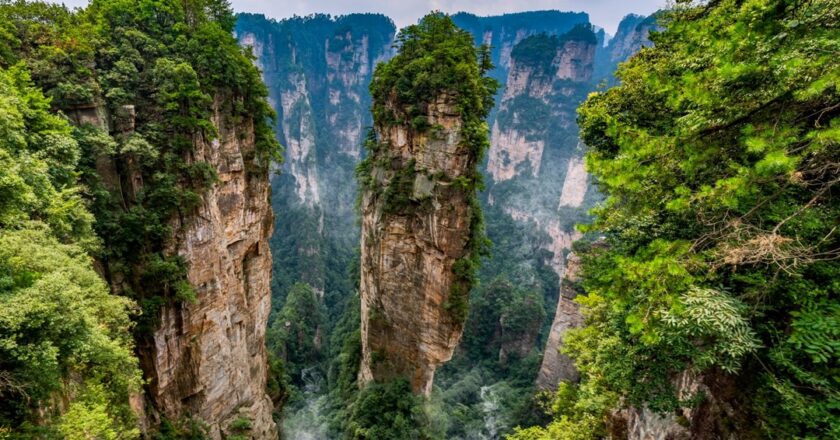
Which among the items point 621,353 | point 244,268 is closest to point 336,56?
point 244,268

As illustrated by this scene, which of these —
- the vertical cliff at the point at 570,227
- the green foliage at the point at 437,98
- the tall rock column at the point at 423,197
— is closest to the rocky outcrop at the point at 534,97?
the vertical cliff at the point at 570,227

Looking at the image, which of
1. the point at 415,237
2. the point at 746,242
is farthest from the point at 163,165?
the point at 746,242

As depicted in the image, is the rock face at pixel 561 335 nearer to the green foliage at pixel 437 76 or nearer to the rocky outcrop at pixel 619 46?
the green foliage at pixel 437 76

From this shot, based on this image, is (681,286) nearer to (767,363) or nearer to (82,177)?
(767,363)

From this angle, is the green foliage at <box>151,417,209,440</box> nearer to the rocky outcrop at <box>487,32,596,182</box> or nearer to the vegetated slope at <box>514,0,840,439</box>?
the vegetated slope at <box>514,0,840,439</box>

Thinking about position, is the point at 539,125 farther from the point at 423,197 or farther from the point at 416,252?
the point at 423,197

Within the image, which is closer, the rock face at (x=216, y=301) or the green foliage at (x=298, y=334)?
the rock face at (x=216, y=301)

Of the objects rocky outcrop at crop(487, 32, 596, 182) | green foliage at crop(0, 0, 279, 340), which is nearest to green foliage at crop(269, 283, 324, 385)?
green foliage at crop(0, 0, 279, 340)
